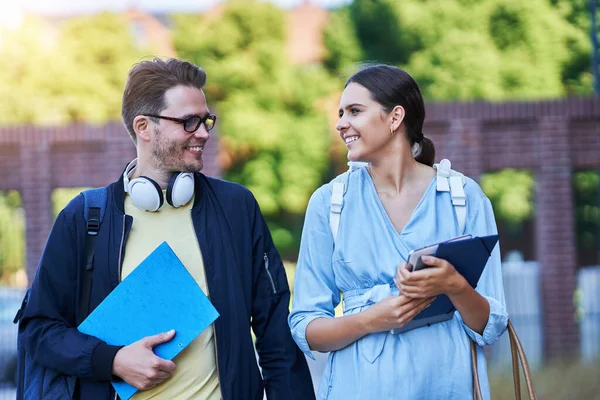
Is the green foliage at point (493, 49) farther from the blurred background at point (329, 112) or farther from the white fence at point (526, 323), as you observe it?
the white fence at point (526, 323)

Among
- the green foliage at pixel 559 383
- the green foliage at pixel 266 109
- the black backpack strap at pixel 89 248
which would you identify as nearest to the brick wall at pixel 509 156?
the green foliage at pixel 559 383

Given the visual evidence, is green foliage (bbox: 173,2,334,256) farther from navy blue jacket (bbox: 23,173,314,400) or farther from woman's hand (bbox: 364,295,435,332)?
woman's hand (bbox: 364,295,435,332)

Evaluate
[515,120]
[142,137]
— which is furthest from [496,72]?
[142,137]

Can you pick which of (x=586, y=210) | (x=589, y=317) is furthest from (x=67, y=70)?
(x=589, y=317)

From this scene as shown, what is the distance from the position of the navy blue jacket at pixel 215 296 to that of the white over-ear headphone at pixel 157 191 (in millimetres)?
73

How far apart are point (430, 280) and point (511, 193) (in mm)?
24989

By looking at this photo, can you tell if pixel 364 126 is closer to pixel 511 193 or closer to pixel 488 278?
pixel 488 278

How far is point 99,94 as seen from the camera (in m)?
33.3

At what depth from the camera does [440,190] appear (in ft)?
9.60

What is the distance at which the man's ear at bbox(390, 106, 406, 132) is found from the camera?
298cm

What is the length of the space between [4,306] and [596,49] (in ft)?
29.6

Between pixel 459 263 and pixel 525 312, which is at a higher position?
pixel 459 263

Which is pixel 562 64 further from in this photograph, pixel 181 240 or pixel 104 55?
pixel 181 240

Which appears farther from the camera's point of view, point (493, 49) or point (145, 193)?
point (493, 49)
